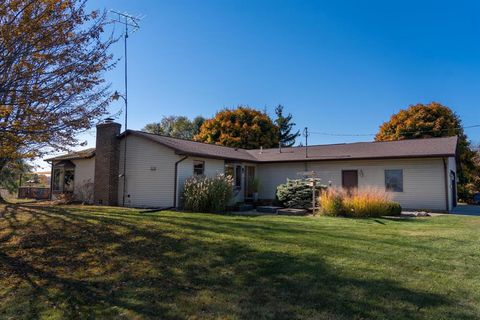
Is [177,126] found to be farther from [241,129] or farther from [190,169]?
[190,169]

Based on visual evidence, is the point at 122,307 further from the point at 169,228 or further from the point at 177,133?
the point at 177,133

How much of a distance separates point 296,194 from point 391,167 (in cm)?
519

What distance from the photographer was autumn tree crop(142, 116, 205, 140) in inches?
1984

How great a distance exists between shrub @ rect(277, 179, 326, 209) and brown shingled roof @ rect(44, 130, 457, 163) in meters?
2.86

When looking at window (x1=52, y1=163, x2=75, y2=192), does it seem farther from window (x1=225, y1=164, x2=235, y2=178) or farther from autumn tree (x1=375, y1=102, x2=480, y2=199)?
autumn tree (x1=375, y1=102, x2=480, y2=199)

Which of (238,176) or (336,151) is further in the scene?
(336,151)

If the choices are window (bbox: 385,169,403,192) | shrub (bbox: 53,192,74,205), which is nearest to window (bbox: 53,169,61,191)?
shrub (bbox: 53,192,74,205)

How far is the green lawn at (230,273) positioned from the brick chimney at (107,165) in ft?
27.8

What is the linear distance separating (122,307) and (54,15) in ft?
18.0

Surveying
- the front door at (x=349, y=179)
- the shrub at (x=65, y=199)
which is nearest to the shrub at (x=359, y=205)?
the front door at (x=349, y=179)

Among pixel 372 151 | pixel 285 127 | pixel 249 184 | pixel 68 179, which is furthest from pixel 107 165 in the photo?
pixel 285 127

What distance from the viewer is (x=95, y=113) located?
763 cm

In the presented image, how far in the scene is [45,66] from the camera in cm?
669

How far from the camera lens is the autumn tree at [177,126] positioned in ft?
165
